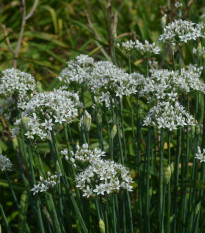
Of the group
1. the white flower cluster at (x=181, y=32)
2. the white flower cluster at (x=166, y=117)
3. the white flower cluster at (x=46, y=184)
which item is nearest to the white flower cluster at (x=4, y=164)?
the white flower cluster at (x=46, y=184)

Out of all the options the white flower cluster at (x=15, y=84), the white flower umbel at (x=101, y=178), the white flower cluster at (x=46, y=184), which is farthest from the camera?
the white flower cluster at (x=15, y=84)

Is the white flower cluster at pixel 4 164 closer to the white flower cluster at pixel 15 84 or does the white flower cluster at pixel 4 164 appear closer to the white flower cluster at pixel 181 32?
the white flower cluster at pixel 15 84

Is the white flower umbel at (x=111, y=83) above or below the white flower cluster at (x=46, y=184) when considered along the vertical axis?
above

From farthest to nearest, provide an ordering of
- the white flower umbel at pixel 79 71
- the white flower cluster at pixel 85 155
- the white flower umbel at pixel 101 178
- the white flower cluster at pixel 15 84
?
the white flower umbel at pixel 79 71 → the white flower cluster at pixel 15 84 → the white flower cluster at pixel 85 155 → the white flower umbel at pixel 101 178

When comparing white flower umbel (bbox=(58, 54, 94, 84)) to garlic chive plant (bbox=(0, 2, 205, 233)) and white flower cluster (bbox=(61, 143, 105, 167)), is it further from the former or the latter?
white flower cluster (bbox=(61, 143, 105, 167))

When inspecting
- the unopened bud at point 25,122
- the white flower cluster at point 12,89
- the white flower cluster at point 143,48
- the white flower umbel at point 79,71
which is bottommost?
the unopened bud at point 25,122

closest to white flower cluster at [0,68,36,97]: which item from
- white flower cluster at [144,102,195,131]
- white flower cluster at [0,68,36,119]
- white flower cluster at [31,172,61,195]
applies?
white flower cluster at [0,68,36,119]

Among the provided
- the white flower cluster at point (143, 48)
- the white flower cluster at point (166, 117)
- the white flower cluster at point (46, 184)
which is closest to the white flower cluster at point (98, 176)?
the white flower cluster at point (46, 184)

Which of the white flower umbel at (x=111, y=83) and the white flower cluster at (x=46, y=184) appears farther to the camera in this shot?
the white flower umbel at (x=111, y=83)
